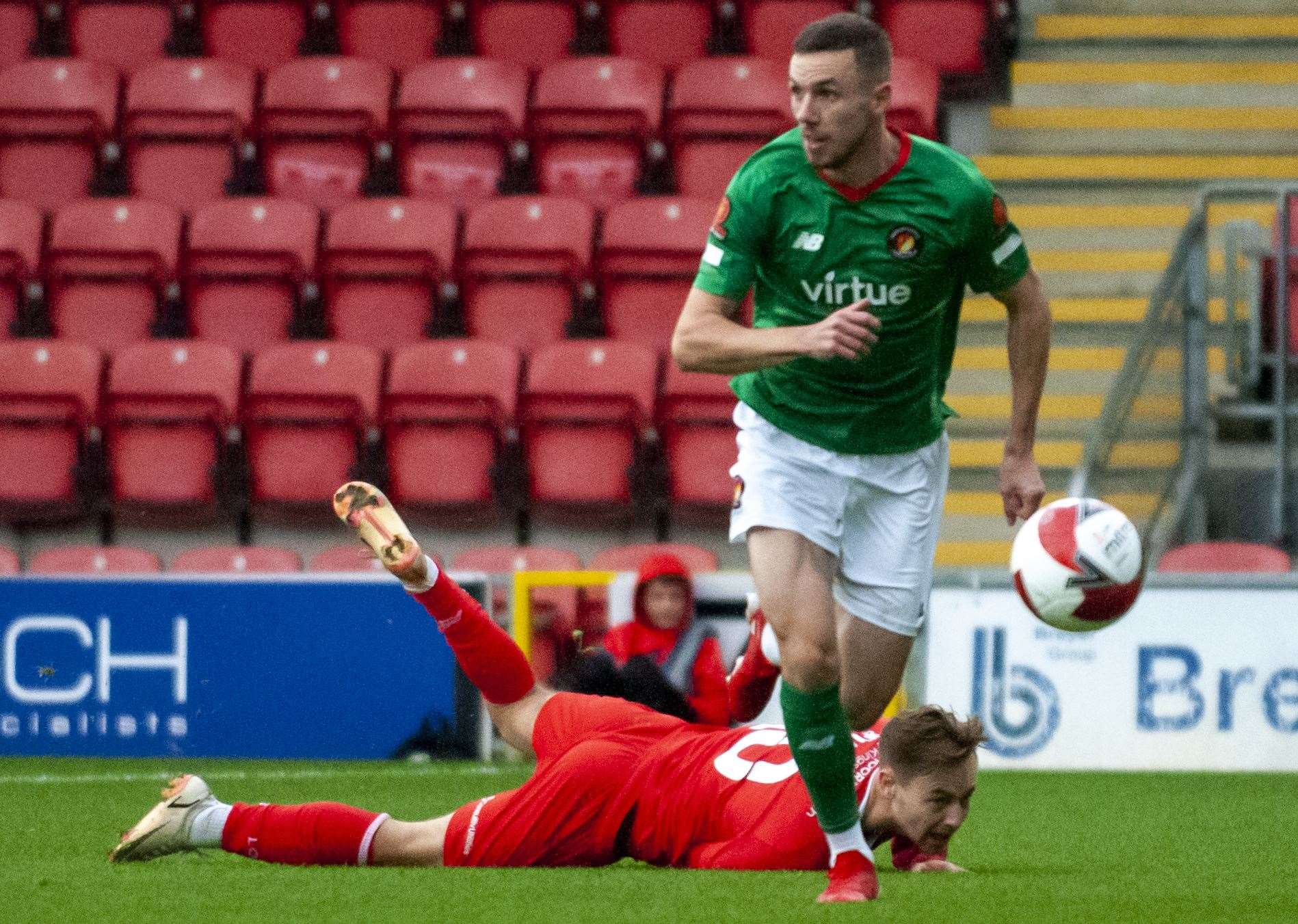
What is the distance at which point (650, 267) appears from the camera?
10828mm

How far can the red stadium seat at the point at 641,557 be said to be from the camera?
965 cm

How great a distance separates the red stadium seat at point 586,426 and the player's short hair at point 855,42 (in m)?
5.45

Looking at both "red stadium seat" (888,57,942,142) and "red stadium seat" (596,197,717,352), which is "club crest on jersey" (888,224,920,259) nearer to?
"red stadium seat" (596,197,717,352)

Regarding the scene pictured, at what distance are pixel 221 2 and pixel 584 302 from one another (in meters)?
3.45

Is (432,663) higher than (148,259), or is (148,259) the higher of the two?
(148,259)

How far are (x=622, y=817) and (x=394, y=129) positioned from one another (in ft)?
25.0

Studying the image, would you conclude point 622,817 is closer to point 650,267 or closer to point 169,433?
point 169,433

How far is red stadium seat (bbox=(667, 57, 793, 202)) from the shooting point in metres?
11.5

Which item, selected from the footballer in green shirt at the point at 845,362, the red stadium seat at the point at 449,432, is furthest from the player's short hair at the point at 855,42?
the red stadium seat at the point at 449,432

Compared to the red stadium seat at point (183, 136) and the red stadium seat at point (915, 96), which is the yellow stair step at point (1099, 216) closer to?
the red stadium seat at point (915, 96)

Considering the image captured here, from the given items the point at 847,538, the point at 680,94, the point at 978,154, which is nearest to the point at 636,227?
the point at 680,94

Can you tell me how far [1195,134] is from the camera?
41.0ft

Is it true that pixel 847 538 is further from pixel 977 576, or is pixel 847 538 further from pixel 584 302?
pixel 584 302

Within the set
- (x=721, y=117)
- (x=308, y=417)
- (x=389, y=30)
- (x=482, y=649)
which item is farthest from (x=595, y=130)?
(x=482, y=649)
